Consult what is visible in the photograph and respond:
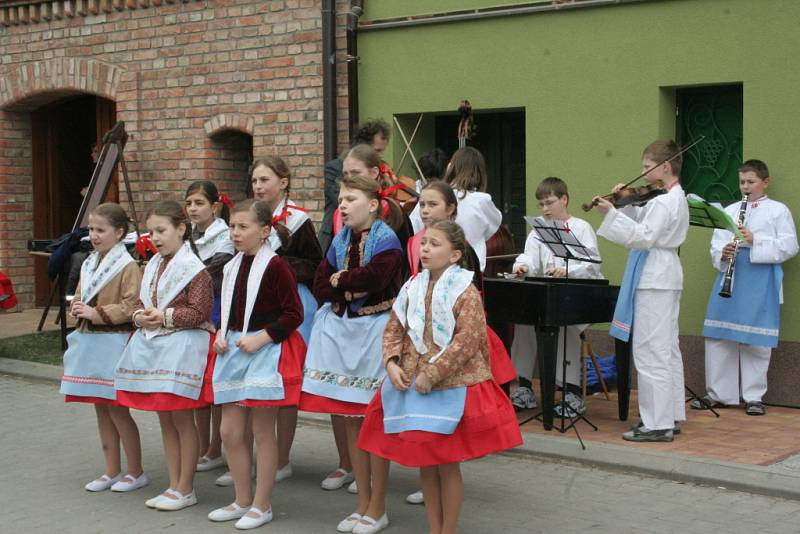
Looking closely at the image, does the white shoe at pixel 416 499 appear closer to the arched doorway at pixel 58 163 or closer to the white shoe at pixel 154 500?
the white shoe at pixel 154 500

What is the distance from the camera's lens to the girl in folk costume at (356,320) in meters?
5.80

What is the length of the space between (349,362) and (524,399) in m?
3.08

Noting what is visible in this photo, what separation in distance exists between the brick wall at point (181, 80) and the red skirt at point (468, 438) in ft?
20.1

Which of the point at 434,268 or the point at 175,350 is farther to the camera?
the point at 175,350

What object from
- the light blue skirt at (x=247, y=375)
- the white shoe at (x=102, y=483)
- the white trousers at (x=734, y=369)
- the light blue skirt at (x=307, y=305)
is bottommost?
the white shoe at (x=102, y=483)

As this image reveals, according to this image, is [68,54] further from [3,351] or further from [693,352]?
[693,352]

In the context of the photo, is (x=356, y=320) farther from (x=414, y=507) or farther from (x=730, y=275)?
(x=730, y=275)

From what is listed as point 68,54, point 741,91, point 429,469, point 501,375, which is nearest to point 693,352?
point 741,91

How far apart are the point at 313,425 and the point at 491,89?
3.55 m

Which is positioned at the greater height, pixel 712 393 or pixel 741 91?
pixel 741 91

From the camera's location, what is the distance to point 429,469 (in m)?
5.27

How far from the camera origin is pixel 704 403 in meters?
8.44

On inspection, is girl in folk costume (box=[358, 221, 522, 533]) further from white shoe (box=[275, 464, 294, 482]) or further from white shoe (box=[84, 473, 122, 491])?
white shoe (box=[84, 473, 122, 491])

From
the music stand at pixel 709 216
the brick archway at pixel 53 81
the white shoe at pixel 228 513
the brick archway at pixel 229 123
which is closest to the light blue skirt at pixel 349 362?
the white shoe at pixel 228 513
